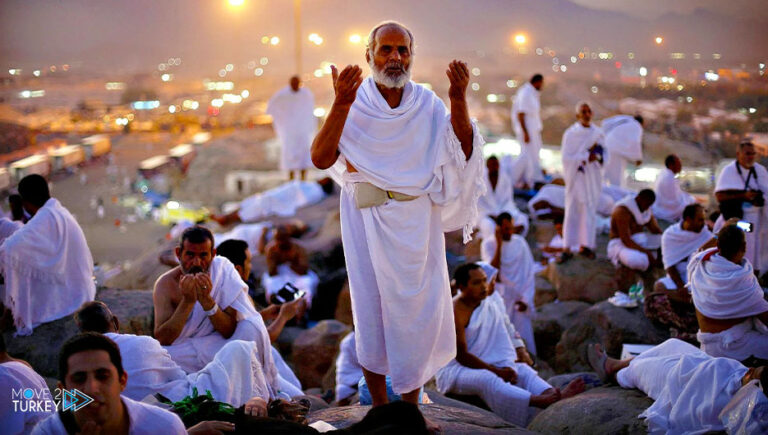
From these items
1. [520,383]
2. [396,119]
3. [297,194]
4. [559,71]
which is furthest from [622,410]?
[559,71]

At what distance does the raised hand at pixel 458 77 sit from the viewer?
9.77ft

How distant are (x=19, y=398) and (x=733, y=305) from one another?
158 inches

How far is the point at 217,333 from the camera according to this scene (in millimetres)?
3988

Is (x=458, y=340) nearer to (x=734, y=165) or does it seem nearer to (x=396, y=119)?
(x=396, y=119)

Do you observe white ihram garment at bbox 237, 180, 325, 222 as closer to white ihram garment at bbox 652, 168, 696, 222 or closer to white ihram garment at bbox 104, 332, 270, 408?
white ihram garment at bbox 652, 168, 696, 222

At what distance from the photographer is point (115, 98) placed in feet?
46.2

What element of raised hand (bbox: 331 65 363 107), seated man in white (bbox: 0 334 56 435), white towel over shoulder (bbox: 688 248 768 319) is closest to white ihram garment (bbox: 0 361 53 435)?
seated man in white (bbox: 0 334 56 435)

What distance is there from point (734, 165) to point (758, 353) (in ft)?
9.06

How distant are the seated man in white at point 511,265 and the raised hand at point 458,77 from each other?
409 cm

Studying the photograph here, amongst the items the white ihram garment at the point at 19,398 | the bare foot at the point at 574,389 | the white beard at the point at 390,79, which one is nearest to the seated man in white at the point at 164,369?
the white ihram garment at the point at 19,398

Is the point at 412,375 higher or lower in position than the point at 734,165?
lower

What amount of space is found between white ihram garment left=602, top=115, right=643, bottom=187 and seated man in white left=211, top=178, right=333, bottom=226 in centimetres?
485

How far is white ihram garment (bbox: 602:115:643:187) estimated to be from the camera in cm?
1082
